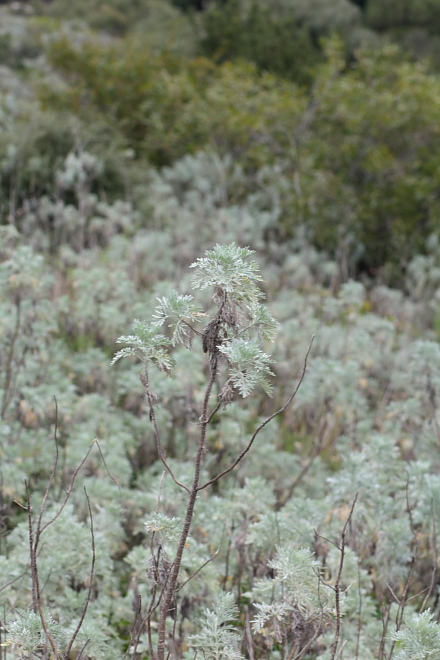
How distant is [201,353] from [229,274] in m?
2.53

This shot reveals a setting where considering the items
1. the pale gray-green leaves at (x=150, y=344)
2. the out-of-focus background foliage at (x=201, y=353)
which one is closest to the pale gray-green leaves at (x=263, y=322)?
the pale gray-green leaves at (x=150, y=344)

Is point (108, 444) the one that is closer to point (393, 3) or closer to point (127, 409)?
point (127, 409)

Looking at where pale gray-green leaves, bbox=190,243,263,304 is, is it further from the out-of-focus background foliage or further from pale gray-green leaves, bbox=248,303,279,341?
the out-of-focus background foliage

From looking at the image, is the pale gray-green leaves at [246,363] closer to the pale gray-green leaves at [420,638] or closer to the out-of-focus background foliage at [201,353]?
the out-of-focus background foliage at [201,353]

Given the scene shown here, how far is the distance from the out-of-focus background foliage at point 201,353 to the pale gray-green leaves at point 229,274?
26.5 inches

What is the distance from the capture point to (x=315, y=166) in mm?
8164

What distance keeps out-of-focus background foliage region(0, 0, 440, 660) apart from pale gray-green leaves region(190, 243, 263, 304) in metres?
0.67

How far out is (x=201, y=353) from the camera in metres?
3.94

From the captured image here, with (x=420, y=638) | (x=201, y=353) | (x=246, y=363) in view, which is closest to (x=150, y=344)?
(x=246, y=363)

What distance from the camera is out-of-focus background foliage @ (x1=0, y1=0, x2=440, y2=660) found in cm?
225

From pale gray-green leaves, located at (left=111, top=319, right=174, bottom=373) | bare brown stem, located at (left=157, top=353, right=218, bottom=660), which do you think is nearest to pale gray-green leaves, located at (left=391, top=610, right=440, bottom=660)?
bare brown stem, located at (left=157, top=353, right=218, bottom=660)

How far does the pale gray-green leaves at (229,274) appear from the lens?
141cm

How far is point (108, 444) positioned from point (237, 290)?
190 centimetres

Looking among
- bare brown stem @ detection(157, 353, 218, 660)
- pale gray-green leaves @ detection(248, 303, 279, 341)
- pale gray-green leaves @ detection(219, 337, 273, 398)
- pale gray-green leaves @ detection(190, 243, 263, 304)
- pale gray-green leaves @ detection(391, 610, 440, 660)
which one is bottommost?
pale gray-green leaves @ detection(391, 610, 440, 660)
